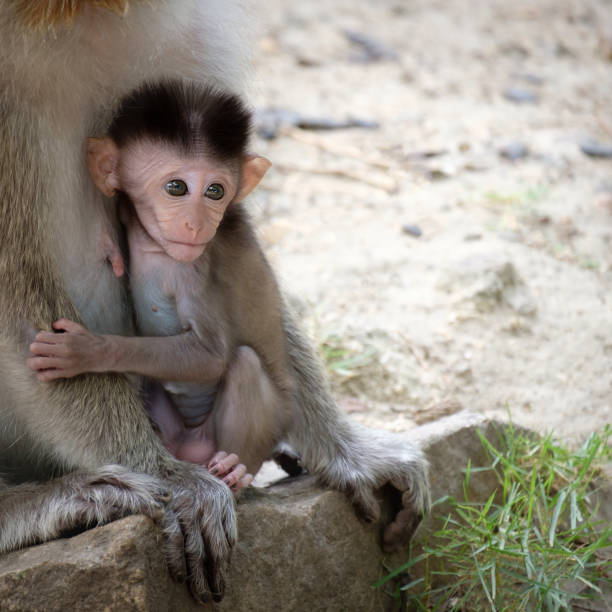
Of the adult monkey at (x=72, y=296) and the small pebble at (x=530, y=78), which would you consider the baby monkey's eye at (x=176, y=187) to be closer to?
the adult monkey at (x=72, y=296)

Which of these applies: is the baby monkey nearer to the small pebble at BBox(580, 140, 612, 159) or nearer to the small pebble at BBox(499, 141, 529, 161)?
the small pebble at BBox(499, 141, 529, 161)

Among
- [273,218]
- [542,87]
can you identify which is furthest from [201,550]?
[542,87]

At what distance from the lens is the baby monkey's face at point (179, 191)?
3021 mm

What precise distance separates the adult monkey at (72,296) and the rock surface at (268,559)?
4.7 inches

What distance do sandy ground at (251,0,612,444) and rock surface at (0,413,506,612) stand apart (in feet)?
2.36

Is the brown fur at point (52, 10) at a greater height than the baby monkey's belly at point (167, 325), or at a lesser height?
greater

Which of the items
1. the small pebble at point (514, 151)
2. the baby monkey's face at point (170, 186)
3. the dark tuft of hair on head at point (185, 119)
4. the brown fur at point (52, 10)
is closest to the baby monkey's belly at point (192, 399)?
the baby monkey's face at point (170, 186)

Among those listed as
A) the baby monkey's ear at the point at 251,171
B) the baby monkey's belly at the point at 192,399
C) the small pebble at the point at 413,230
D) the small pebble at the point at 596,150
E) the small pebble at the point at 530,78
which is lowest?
the small pebble at the point at 413,230

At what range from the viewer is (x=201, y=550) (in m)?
2.88

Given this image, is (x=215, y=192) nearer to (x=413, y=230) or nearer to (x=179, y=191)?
(x=179, y=191)

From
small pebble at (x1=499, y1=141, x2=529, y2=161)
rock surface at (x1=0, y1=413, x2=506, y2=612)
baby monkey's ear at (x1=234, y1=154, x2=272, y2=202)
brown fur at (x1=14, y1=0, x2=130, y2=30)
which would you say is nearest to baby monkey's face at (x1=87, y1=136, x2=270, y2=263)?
baby monkey's ear at (x1=234, y1=154, x2=272, y2=202)

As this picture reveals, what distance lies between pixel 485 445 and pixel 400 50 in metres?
7.07

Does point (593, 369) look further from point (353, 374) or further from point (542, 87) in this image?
point (542, 87)

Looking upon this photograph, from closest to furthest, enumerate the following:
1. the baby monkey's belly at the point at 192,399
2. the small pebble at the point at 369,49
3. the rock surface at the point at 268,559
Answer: the rock surface at the point at 268,559
the baby monkey's belly at the point at 192,399
the small pebble at the point at 369,49
